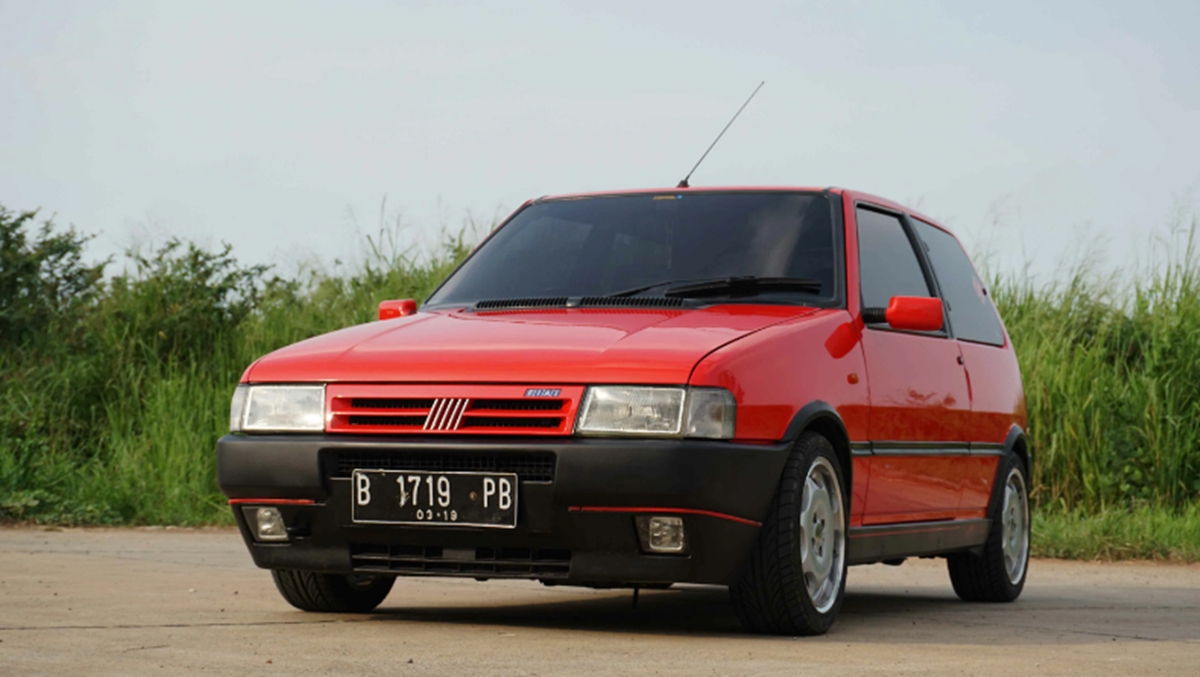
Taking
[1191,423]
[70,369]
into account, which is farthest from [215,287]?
[1191,423]

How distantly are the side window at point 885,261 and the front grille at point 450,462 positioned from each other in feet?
5.99

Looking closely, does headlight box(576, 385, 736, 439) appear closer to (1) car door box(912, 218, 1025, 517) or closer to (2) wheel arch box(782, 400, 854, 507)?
(2) wheel arch box(782, 400, 854, 507)

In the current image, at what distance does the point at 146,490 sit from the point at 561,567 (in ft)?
26.2

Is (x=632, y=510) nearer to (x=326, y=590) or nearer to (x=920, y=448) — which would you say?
(x=326, y=590)

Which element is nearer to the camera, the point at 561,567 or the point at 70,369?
the point at 561,567

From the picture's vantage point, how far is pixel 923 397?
6828 millimetres

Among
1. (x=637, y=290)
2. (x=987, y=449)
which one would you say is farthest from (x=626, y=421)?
(x=987, y=449)

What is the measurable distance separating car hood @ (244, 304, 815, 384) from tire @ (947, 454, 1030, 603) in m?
2.27

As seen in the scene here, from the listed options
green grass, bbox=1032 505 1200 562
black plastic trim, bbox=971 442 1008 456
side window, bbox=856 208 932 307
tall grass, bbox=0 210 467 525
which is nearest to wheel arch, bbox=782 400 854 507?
side window, bbox=856 208 932 307

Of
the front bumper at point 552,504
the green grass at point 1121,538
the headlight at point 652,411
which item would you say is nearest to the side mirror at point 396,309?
the front bumper at point 552,504

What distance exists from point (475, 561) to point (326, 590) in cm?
103

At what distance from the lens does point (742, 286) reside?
20.4 feet

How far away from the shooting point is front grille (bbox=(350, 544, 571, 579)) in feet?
17.5

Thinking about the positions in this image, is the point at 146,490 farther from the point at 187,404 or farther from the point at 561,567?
the point at 561,567
